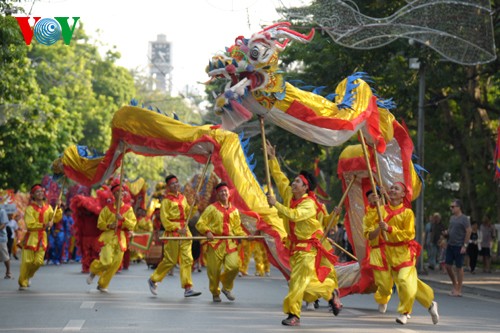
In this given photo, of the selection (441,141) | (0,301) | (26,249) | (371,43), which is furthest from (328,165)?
(0,301)

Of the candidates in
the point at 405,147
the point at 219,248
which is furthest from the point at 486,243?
the point at 219,248

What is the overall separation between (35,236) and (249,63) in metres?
7.08

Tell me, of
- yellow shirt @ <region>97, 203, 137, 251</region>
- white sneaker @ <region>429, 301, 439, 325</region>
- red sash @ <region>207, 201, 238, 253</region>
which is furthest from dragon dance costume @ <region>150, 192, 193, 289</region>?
white sneaker @ <region>429, 301, 439, 325</region>

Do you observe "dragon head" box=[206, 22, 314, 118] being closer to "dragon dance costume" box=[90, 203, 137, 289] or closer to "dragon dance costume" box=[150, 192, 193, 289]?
"dragon dance costume" box=[150, 192, 193, 289]

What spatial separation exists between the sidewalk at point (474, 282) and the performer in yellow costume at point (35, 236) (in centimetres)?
827

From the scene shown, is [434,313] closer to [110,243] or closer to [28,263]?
[110,243]

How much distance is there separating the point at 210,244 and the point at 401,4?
1325 centimetres

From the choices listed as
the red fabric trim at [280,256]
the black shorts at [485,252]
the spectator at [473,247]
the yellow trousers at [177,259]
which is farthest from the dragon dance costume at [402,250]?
the black shorts at [485,252]

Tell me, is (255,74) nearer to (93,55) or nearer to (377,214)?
(377,214)

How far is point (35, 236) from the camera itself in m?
20.5

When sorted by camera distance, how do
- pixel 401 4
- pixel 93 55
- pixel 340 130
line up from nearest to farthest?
1. pixel 340 130
2. pixel 401 4
3. pixel 93 55

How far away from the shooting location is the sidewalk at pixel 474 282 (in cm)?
2352

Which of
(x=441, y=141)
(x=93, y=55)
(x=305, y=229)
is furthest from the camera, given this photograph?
(x=93, y=55)

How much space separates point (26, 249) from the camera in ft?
67.0
